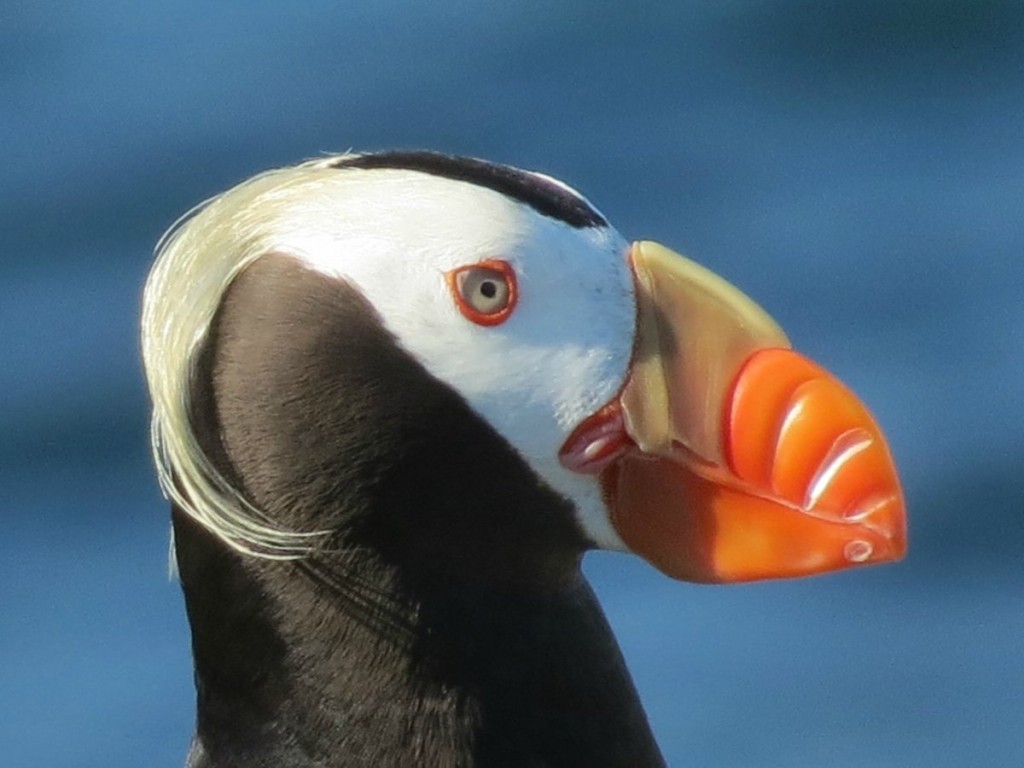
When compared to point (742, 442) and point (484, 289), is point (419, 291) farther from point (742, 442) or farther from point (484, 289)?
point (742, 442)

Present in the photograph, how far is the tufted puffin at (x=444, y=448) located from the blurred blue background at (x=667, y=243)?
10.4ft

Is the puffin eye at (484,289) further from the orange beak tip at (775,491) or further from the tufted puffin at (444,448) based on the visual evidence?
the orange beak tip at (775,491)

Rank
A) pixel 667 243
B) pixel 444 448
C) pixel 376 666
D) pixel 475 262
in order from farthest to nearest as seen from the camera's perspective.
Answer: pixel 667 243
pixel 376 666
pixel 444 448
pixel 475 262

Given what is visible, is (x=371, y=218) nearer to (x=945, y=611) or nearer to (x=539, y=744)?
(x=539, y=744)

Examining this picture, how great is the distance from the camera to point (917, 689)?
21.6 feet

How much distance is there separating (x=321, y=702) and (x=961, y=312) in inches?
165

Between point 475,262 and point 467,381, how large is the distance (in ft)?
0.46

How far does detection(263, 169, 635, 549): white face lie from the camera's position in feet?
9.68

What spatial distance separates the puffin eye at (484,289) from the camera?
115 inches

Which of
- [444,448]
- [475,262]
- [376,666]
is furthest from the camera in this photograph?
[376,666]

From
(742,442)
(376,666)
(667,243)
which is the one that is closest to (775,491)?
(742,442)

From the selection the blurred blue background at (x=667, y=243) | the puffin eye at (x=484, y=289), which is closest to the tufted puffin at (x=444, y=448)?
the puffin eye at (x=484, y=289)

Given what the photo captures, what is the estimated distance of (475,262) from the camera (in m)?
2.93

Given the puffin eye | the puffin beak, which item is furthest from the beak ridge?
the puffin eye
